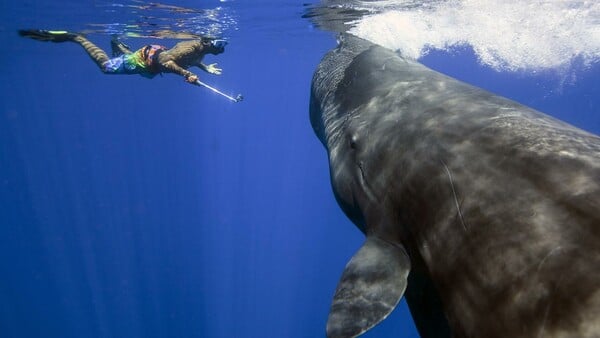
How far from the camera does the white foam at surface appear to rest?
1759 centimetres

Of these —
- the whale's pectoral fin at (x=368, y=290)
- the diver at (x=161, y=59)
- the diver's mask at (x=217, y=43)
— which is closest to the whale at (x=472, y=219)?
the whale's pectoral fin at (x=368, y=290)

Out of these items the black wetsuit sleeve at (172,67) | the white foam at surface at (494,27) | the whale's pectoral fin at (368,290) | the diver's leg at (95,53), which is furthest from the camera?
the white foam at surface at (494,27)

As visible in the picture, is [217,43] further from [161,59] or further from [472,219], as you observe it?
[472,219]

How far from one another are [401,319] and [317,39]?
19.9 meters

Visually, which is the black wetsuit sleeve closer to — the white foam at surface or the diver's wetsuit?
the diver's wetsuit

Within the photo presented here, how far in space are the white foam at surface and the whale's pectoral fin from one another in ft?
48.3

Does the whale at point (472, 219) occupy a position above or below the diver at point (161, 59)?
above

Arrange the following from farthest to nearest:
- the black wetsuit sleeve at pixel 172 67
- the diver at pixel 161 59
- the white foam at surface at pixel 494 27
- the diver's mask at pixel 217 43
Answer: the white foam at surface at pixel 494 27 < the diver's mask at pixel 217 43 < the diver at pixel 161 59 < the black wetsuit sleeve at pixel 172 67

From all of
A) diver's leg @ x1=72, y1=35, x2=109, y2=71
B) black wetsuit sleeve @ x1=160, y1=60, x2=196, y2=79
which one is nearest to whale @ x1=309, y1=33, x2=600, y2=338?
black wetsuit sleeve @ x1=160, y1=60, x2=196, y2=79

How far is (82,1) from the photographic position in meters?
16.5

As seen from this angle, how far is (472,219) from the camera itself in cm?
260

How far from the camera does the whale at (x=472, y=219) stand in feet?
6.92

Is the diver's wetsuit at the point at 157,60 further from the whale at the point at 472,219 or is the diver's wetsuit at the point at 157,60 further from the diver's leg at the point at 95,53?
the whale at the point at 472,219

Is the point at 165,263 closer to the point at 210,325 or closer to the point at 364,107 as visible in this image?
the point at 210,325
